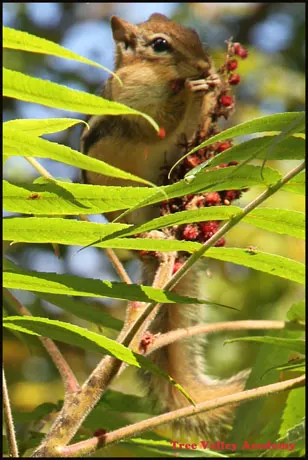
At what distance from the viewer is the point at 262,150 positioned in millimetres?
981

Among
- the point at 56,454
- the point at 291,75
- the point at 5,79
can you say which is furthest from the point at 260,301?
the point at 5,79

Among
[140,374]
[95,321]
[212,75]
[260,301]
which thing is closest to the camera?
[95,321]

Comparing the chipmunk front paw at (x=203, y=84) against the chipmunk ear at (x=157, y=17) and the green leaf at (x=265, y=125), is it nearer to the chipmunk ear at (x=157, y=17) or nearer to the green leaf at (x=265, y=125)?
the chipmunk ear at (x=157, y=17)

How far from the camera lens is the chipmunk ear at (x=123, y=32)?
3.00 m

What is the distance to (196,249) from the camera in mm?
1067

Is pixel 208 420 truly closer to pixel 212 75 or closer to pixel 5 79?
pixel 212 75

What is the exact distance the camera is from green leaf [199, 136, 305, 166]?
97cm

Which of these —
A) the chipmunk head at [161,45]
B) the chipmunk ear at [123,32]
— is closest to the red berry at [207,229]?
the chipmunk head at [161,45]

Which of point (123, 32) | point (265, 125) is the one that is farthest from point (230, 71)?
point (123, 32)

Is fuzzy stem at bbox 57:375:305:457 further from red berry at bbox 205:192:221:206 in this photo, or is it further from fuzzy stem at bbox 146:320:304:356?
red berry at bbox 205:192:221:206

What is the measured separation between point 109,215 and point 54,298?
0.90 metres

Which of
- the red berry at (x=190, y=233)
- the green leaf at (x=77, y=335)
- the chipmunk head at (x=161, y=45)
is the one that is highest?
the chipmunk head at (x=161, y=45)

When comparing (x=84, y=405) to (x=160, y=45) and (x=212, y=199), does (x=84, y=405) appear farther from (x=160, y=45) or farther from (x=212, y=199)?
(x=160, y=45)

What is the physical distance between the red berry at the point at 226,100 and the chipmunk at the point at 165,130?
95 mm
